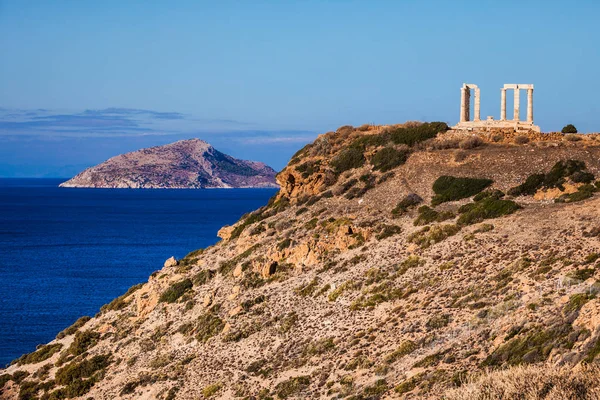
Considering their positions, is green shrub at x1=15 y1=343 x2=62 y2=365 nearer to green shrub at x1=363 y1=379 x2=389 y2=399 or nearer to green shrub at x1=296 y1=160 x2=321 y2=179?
green shrub at x1=296 y1=160 x2=321 y2=179

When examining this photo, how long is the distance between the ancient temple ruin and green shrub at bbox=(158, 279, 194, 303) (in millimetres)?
20120

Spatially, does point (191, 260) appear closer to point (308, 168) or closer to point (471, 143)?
point (308, 168)

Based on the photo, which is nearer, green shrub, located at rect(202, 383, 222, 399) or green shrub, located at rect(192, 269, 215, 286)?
green shrub, located at rect(202, 383, 222, 399)

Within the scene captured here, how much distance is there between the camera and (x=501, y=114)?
52.5 m

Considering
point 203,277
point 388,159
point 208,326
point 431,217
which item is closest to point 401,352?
point 431,217

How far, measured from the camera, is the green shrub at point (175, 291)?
42719 millimetres

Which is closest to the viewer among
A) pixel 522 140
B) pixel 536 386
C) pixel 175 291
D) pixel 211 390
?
pixel 536 386

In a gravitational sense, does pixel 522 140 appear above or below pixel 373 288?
above

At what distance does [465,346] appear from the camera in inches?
967

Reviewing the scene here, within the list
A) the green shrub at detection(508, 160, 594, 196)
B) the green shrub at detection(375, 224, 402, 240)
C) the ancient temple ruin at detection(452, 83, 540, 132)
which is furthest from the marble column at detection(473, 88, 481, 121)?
the green shrub at detection(375, 224, 402, 240)

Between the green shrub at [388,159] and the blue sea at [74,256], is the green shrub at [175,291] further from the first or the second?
A: the green shrub at [388,159]

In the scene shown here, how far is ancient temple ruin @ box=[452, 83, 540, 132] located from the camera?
50.8 meters

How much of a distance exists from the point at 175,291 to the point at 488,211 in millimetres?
17520

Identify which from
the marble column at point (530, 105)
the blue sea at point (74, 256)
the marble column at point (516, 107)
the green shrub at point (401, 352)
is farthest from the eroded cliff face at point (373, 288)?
the blue sea at point (74, 256)
